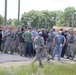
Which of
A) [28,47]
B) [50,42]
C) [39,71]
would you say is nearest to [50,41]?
[50,42]

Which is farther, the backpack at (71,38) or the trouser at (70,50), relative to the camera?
the trouser at (70,50)

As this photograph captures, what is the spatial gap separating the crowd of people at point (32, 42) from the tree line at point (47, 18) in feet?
253

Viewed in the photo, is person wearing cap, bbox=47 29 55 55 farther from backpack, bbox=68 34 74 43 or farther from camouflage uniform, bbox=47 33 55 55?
backpack, bbox=68 34 74 43

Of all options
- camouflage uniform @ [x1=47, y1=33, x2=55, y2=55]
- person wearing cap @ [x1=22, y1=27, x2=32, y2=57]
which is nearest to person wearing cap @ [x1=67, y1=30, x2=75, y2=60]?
camouflage uniform @ [x1=47, y1=33, x2=55, y2=55]

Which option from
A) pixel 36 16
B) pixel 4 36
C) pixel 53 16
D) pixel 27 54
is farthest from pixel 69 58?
pixel 53 16

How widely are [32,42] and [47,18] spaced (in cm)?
10413

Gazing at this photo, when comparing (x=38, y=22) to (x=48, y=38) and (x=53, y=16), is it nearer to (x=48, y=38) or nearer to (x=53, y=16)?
(x=53, y=16)

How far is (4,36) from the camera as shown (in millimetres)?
20312

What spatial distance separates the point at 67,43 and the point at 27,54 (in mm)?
2593

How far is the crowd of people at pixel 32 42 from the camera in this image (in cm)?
1800

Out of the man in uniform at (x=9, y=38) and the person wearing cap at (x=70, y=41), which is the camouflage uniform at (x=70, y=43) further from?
the man in uniform at (x=9, y=38)

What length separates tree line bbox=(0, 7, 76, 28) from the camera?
106 meters

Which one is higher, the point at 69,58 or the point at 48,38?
the point at 48,38

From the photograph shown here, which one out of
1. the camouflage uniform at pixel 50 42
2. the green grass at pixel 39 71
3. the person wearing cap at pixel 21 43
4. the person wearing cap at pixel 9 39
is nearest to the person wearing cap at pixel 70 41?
the camouflage uniform at pixel 50 42
